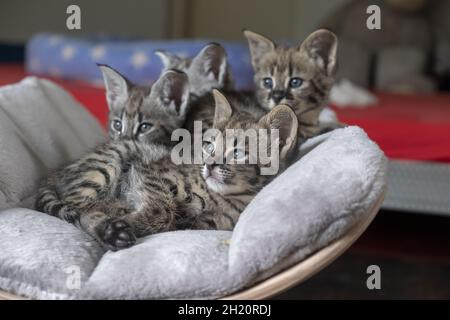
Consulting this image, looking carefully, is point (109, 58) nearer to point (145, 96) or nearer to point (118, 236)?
point (145, 96)

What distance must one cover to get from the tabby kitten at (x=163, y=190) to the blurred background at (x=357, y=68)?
97cm

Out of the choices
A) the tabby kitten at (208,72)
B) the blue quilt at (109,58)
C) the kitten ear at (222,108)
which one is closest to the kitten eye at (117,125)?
the tabby kitten at (208,72)

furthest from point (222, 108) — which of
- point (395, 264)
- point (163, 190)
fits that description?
point (395, 264)

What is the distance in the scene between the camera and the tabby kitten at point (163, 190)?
4.52 feet

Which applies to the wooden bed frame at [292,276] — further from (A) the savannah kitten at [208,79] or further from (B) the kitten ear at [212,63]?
(B) the kitten ear at [212,63]

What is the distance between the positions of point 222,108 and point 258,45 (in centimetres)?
35

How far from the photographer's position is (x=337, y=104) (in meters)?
3.20

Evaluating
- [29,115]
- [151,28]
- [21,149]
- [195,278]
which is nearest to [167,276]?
[195,278]

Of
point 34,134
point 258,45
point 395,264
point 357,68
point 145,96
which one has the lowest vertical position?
point 395,264

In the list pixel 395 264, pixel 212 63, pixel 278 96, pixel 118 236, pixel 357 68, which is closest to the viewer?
pixel 118 236

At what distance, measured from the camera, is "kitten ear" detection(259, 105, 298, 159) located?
137 cm

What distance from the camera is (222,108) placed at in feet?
4.84

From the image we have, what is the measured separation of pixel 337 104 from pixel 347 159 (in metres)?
1.97

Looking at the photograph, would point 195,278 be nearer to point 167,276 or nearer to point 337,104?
point 167,276
